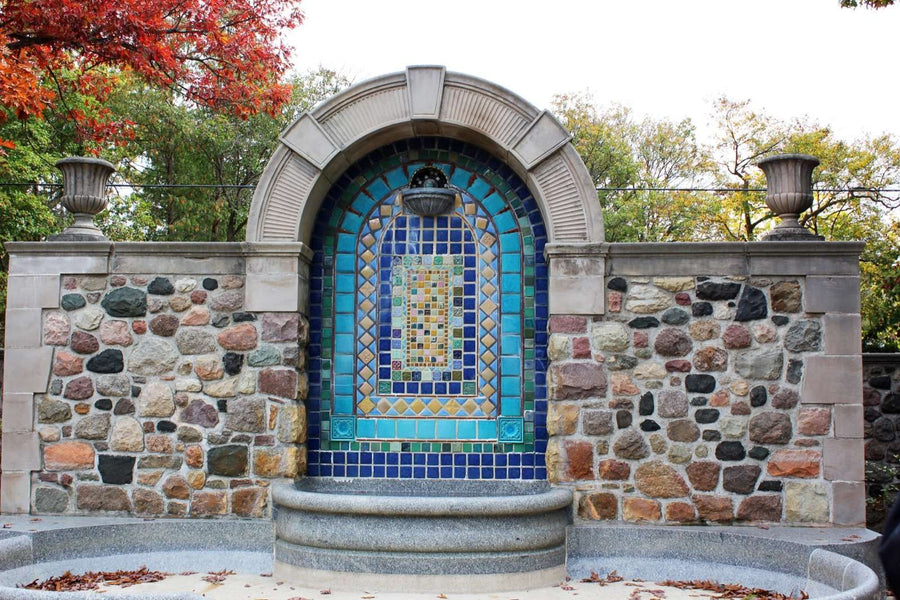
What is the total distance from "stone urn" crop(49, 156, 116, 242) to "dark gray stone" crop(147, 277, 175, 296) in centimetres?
64

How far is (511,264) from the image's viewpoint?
21.7 ft

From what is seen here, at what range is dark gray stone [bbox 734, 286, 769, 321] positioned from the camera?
6.07 meters

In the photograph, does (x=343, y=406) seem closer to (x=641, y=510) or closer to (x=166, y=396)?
(x=166, y=396)

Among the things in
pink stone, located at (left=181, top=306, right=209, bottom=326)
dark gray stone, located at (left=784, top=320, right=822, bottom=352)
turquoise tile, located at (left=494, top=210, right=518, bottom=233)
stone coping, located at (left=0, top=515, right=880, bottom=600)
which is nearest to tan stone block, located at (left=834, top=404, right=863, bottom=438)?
dark gray stone, located at (left=784, top=320, right=822, bottom=352)

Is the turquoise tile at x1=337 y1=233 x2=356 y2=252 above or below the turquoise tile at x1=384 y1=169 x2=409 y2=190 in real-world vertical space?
below

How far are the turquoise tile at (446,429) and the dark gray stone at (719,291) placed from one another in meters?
2.15

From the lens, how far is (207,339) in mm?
6281

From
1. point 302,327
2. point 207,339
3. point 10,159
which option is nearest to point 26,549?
point 207,339

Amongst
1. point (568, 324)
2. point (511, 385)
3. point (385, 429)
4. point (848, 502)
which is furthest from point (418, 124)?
point (848, 502)

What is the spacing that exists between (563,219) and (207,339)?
2.90 metres

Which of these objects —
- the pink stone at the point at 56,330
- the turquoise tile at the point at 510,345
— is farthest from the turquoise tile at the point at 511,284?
the pink stone at the point at 56,330

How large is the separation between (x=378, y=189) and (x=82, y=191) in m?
2.36

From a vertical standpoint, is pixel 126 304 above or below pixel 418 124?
below

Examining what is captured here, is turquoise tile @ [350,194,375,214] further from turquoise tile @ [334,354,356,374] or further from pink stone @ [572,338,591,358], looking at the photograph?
pink stone @ [572,338,591,358]
